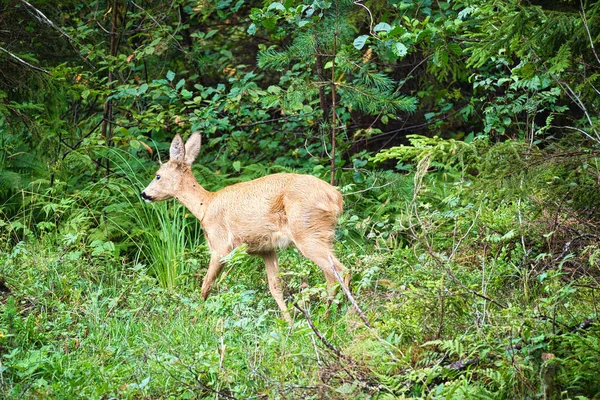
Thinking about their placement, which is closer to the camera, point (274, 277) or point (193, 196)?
point (274, 277)

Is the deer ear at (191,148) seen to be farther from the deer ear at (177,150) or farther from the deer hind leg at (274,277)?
the deer hind leg at (274,277)

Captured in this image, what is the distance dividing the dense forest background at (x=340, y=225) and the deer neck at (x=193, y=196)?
1.16 feet

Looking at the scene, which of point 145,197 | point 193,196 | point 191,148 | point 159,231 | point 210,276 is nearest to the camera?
point 210,276

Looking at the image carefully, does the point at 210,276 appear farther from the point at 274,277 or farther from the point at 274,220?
the point at 274,220

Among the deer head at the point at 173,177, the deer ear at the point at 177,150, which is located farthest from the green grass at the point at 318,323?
the deer ear at the point at 177,150

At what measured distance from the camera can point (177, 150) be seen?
9180 mm

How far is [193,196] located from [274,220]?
1371 millimetres

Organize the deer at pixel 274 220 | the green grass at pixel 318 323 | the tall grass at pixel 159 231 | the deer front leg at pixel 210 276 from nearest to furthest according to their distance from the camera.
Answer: the green grass at pixel 318 323
the deer at pixel 274 220
the deer front leg at pixel 210 276
the tall grass at pixel 159 231

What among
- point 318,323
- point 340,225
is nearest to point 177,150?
point 340,225

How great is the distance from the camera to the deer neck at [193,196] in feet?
29.4

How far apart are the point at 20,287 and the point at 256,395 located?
3365 millimetres

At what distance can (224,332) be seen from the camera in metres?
5.73

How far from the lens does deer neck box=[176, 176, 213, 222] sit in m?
8.97

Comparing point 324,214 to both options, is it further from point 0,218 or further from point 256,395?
point 0,218
